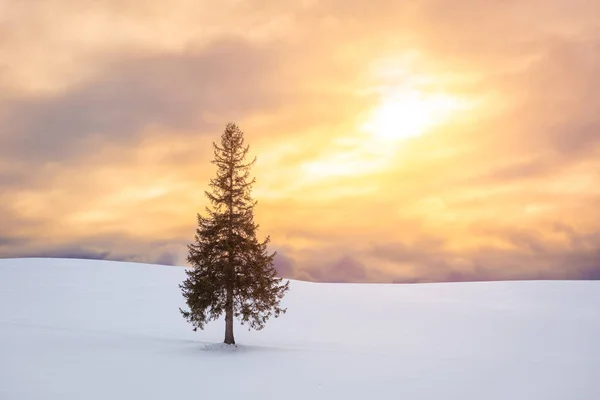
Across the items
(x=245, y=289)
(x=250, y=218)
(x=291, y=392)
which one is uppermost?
(x=250, y=218)

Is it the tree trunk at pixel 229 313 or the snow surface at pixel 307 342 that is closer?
the snow surface at pixel 307 342

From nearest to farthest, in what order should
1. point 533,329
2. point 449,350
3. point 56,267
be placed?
1. point 449,350
2. point 533,329
3. point 56,267

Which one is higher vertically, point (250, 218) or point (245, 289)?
point (250, 218)

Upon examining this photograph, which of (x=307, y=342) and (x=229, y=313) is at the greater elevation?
(x=229, y=313)

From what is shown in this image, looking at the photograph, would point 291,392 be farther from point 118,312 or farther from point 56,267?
point 56,267

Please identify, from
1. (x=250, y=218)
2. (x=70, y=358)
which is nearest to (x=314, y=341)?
(x=250, y=218)

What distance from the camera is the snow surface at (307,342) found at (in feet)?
70.9

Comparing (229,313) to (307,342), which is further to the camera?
(307,342)

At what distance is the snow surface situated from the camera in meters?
21.6

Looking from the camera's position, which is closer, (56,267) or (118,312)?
(118,312)

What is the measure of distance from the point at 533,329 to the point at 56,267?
5429 centimetres

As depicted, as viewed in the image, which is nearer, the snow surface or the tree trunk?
the snow surface

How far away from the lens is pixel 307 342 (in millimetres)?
36344

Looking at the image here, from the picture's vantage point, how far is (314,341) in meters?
37.0
